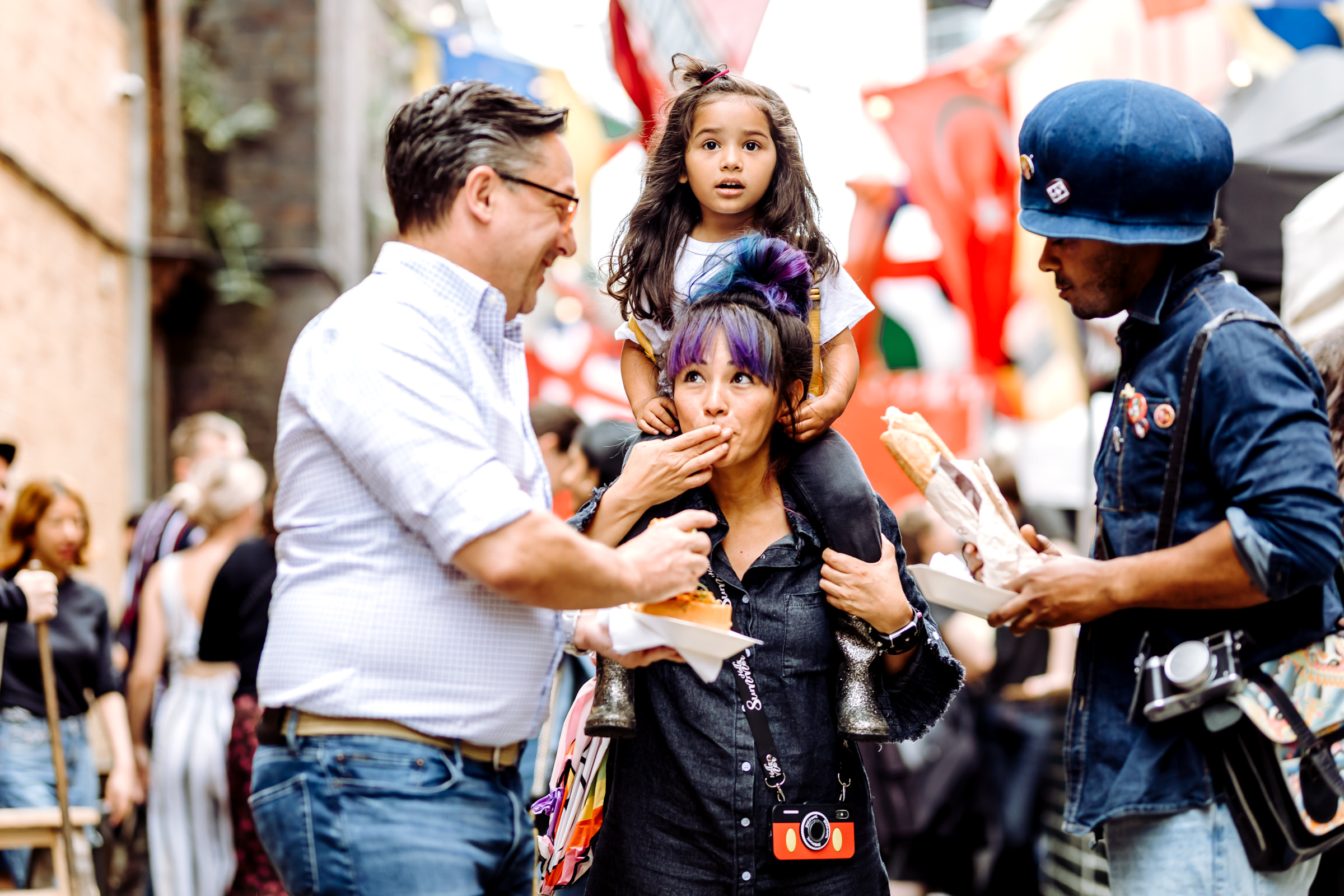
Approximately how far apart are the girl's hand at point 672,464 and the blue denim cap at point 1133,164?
2.43 ft

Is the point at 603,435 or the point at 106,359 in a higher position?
the point at 603,435

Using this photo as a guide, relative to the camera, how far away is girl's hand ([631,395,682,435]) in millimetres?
2746

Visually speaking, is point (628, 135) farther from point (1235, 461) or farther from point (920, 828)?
point (1235, 461)

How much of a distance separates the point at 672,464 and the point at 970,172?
6.97 meters

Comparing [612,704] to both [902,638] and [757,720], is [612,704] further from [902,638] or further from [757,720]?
[902,638]

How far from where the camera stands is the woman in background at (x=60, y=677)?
5172 millimetres

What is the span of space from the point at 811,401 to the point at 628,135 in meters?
8.08

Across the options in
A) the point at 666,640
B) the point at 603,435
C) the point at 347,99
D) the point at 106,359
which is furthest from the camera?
the point at 347,99

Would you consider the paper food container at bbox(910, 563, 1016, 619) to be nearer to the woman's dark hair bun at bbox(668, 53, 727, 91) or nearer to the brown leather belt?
the brown leather belt

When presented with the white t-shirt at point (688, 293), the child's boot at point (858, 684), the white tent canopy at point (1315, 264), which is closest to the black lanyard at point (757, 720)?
the child's boot at point (858, 684)

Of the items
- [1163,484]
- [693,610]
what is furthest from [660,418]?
[1163,484]

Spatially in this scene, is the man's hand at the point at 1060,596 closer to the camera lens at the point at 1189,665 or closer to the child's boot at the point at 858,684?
the camera lens at the point at 1189,665

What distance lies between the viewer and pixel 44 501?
5.52 meters

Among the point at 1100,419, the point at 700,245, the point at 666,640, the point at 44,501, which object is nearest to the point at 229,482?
the point at 44,501
